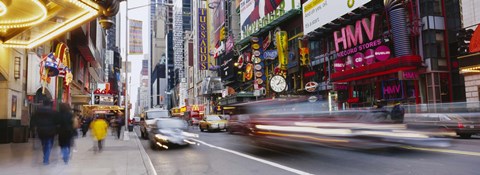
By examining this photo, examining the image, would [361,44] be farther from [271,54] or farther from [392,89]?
Answer: [271,54]

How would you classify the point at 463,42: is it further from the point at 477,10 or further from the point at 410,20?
the point at 410,20

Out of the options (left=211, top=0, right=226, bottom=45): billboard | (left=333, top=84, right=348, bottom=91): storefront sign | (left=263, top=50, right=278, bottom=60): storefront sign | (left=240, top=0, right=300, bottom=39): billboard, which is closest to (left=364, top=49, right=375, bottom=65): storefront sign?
(left=333, top=84, right=348, bottom=91): storefront sign

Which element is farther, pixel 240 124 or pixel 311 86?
pixel 311 86

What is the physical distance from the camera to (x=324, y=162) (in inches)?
417

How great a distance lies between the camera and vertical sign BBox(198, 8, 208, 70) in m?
89.5

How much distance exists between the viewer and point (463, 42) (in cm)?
2469

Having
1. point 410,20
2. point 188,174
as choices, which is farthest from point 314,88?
point 188,174

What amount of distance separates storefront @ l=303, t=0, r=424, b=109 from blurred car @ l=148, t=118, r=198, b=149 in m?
17.7

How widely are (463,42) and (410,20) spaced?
4670mm

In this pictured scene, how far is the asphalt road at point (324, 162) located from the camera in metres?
9.17

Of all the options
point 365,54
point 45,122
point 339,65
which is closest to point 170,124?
point 45,122

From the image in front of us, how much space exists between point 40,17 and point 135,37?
20.6m

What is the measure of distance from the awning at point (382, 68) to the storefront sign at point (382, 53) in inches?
21.5

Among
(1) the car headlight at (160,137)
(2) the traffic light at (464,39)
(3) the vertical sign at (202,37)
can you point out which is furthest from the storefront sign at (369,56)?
(3) the vertical sign at (202,37)
